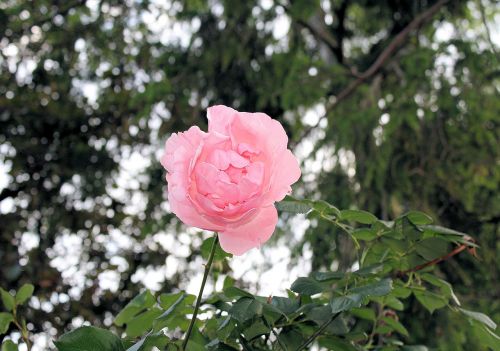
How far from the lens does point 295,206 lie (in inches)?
29.6

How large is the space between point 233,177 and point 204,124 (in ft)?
10.4

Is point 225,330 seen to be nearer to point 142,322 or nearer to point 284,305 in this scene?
point 284,305

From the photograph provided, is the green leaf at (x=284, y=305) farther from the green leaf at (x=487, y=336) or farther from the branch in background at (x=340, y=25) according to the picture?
the branch in background at (x=340, y=25)

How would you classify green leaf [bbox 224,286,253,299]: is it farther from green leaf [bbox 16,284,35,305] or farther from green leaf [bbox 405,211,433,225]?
green leaf [bbox 16,284,35,305]

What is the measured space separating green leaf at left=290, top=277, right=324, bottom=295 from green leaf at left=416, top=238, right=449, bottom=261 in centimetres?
13

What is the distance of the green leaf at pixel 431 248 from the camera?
0.76 metres

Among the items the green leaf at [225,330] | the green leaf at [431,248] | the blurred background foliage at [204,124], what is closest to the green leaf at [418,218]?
the green leaf at [431,248]

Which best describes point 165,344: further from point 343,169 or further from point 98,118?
point 98,118

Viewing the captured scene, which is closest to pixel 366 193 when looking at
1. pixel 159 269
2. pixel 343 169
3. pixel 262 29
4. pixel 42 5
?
pixel 343 169

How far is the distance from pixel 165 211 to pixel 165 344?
3653mm

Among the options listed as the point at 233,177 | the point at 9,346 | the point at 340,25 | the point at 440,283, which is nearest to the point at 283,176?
the point at 233,177

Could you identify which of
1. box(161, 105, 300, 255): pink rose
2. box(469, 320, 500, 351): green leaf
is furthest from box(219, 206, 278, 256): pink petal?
box(469, 320, 500, 351): green leaf

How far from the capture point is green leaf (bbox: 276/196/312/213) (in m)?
0.74

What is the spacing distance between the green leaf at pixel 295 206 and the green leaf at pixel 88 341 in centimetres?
23
